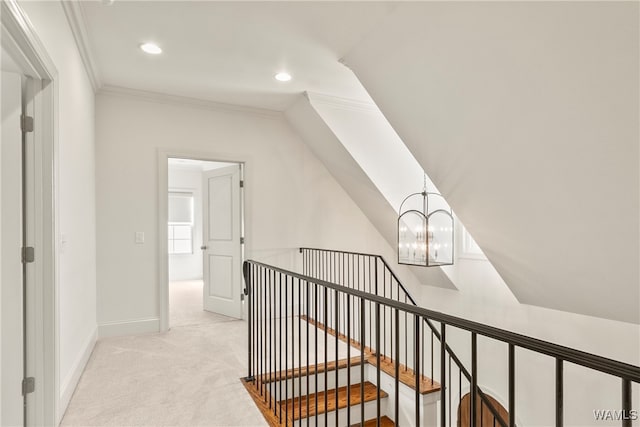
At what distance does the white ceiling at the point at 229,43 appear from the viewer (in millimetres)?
2512

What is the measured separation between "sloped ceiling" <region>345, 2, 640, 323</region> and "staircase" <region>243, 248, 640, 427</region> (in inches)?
41.9

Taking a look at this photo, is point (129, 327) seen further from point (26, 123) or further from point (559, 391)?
point (559, 391)

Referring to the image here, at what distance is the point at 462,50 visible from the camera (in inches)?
89.4

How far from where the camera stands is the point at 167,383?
2.81m

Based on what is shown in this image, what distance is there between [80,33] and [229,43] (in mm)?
1066

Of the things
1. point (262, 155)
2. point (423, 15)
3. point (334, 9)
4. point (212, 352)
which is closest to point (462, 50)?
point (423, 15)

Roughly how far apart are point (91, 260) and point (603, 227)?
421 cm

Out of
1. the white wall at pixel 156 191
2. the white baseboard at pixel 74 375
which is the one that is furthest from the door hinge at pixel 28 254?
the white wall at pixel 156 191

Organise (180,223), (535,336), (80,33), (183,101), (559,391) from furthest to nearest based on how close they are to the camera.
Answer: (180,223) → (183,101) → (535,336) → (80,33) → (559,391)

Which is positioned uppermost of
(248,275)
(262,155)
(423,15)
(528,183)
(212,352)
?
(423,15)

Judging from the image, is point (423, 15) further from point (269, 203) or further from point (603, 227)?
point (269, 203)

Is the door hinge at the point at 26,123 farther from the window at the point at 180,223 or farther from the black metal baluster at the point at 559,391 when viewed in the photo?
the window at the point at 180,223

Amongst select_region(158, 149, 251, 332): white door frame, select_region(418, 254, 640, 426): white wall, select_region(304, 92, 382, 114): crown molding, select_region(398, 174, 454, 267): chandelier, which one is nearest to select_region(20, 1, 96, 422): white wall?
select_region(158, 149, 251, 332): white door frame

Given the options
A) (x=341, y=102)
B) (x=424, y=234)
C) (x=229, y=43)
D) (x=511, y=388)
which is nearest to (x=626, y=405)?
(x=511, y=388)
